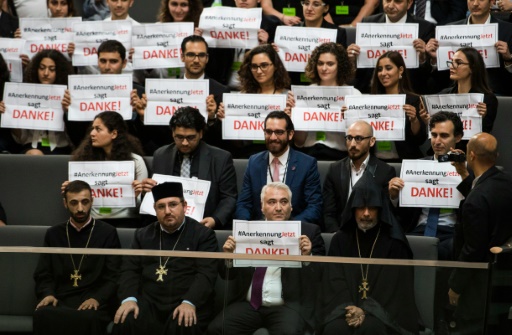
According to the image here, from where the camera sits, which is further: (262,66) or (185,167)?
(262,66)

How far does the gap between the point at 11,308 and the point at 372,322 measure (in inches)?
86.5

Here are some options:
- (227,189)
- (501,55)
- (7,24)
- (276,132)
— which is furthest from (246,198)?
(7,24)

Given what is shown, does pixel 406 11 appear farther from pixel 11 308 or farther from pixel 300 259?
pixel 11 308

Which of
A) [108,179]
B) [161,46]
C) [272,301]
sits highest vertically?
[161,46]

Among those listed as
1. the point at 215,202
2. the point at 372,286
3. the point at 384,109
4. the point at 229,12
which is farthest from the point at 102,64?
the point at 372,286

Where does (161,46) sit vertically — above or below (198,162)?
above

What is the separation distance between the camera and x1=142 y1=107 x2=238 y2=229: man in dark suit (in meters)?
8.45

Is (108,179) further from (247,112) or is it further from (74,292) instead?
(74,292)

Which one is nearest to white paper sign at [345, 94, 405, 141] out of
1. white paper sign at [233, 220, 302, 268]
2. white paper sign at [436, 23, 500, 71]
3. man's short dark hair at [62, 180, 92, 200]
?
white paper sign at [436, 23, 500, 71]

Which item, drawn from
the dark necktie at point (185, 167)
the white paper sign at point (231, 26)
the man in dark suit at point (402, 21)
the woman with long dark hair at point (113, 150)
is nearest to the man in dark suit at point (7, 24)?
the white paper sign at point (231, 26)

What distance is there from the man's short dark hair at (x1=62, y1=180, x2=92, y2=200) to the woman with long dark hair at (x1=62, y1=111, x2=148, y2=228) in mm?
407

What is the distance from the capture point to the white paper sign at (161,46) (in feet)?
32.1

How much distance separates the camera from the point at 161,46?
9812 mm

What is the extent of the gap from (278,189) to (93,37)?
9.82 feet
